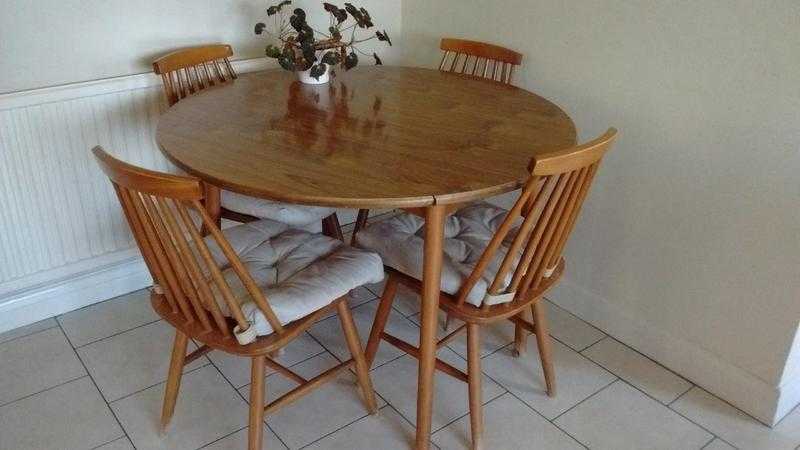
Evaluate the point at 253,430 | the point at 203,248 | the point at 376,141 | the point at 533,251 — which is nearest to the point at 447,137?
the point at 376,141

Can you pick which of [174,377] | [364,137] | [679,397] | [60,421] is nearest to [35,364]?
[60,421]

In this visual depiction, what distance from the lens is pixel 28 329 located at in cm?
230

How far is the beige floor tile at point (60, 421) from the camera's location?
183 cm

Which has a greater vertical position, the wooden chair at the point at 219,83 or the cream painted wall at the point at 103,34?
the cream painted wall at the point at 103,34

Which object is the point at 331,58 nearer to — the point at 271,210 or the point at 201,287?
the point at 271,210

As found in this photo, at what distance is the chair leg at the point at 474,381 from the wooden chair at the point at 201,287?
294 mm

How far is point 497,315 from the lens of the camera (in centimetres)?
164

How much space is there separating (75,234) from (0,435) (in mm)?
727

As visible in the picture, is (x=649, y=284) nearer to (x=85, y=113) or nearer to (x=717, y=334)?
(x=717, y=334)

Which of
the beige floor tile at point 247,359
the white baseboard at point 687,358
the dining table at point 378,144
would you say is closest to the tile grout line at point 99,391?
the beige floor tile at point 247,359

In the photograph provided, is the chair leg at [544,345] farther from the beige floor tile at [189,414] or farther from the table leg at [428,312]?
the beige floor tile at [189,414]

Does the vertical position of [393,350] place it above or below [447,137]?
below

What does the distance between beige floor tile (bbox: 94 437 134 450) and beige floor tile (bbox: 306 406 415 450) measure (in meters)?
0.49

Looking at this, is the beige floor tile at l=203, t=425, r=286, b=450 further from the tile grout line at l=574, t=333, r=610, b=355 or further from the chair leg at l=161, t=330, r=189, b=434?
the tile grout line at l=574, t=333, r=610, b=355
